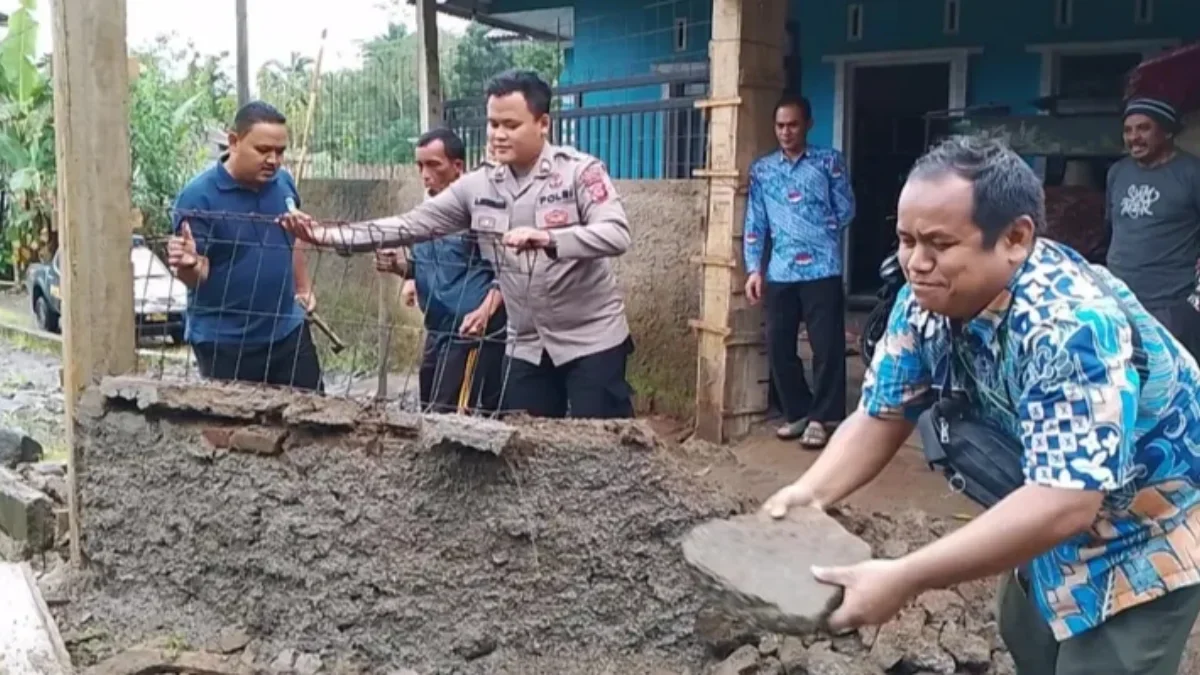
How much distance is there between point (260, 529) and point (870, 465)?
2.59m

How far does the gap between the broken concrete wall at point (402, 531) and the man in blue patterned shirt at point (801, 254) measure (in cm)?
206

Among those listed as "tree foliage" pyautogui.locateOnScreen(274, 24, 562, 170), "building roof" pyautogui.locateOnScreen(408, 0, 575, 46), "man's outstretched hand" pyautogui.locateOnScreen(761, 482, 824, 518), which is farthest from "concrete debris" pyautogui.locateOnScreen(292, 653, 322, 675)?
"building roof" pyautogui.locateOnScreen(408, 0, 575, 46)

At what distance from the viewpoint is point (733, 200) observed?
590 cm

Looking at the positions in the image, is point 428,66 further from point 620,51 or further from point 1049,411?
point 1049,411

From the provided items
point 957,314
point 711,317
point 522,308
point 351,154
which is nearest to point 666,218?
point 711,317

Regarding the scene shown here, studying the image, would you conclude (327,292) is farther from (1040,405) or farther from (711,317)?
(1040,405)

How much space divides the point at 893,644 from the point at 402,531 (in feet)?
5.34

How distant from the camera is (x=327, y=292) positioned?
31.6 feet

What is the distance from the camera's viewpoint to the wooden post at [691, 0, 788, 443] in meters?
5.77

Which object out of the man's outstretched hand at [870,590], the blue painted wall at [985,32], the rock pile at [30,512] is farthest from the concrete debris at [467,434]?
the blue painted wall at [985,32]

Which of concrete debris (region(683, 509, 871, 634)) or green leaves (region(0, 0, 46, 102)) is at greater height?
green leaves (region(0, 0, 46, 102))

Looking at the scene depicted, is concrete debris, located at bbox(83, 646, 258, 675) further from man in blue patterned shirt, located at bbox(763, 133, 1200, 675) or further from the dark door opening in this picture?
the dark door opening

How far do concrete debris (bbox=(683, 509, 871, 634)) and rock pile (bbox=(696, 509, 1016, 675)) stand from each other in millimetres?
1535

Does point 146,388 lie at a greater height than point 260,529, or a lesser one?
greater
